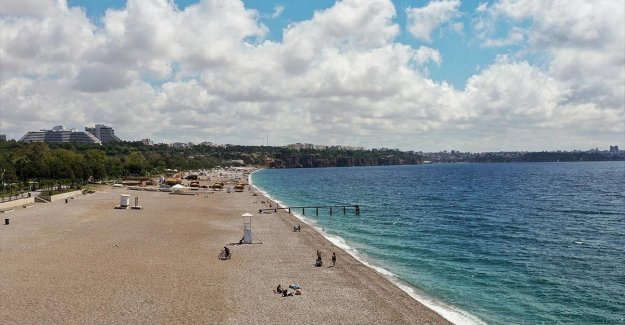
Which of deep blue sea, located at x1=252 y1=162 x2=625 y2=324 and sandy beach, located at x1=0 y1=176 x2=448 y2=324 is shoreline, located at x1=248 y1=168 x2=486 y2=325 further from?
sandy beach, located at x1=0 y1=176 x2=448 y2=324

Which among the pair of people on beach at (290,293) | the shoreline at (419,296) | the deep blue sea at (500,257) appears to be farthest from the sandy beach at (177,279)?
the deep blue sea at (500,257)

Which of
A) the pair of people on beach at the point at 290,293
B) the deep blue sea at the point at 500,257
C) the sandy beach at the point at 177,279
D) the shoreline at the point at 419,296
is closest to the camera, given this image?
the sandy beach at the point at 177,279

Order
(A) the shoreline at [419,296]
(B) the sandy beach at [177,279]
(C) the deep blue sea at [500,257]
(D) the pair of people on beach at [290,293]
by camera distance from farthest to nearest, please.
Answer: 1. (C) the deep blue sea at [500,257]
2. (D) the pair of people on beach at [290,293]
3. (A) the shoreline at [419,296]
4. (B) the sandy beach at [177,279]

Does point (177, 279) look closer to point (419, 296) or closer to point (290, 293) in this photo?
point (290, 293)

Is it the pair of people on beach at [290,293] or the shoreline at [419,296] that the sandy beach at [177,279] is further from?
the shoreline at [419,296]

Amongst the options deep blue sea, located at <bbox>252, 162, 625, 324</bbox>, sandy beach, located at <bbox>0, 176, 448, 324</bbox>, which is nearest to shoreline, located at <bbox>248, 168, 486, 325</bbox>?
deep blue sea, located at <bbox>252, 162, 625, 324</bbox>

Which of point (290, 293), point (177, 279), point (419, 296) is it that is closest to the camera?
point (290, 293)

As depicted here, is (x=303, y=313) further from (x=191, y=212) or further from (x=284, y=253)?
(x=191, y=212)

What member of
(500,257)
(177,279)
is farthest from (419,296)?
(500,257)

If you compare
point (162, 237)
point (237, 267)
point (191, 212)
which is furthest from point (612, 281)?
point (191, 212)
